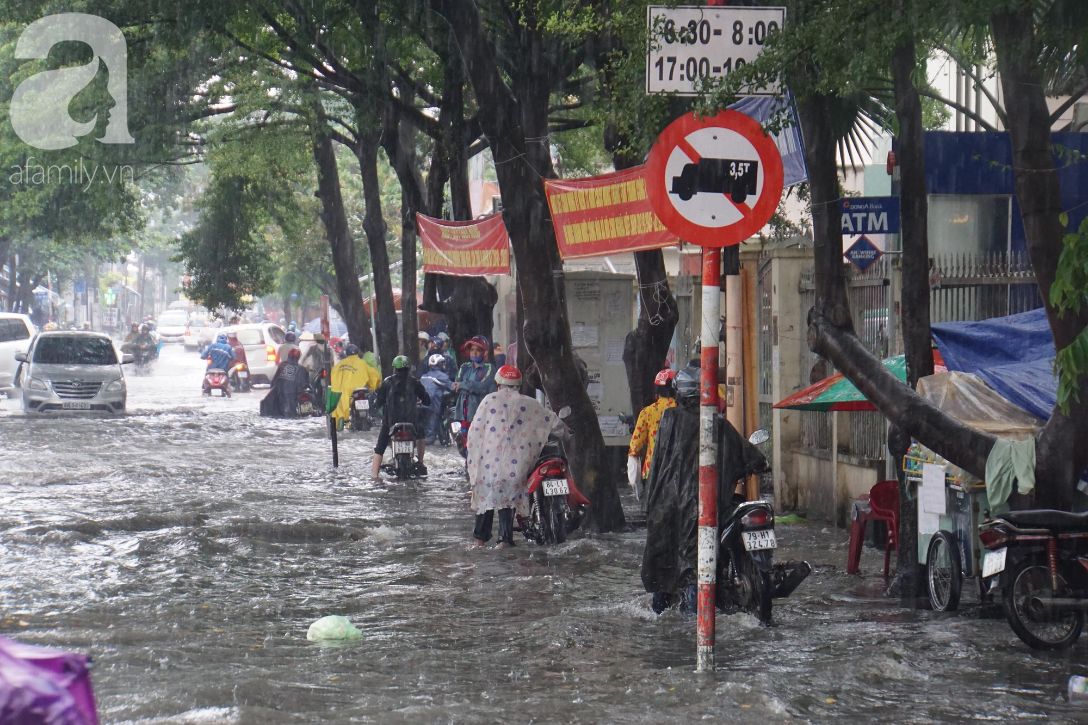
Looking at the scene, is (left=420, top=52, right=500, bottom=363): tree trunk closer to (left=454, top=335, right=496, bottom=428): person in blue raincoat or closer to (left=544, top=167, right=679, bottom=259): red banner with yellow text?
(left=454, top=335, right=496, bottom=428): person in blue raincoat

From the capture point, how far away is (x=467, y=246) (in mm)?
17141

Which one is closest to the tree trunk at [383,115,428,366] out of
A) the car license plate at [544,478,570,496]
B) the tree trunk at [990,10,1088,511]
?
the car license plate at [544,478,570,496]

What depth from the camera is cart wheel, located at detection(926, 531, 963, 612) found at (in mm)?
7930

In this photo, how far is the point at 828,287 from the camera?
Answer: 29.1 ft

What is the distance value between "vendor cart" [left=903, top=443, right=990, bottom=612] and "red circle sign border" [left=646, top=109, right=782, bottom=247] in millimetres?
2782

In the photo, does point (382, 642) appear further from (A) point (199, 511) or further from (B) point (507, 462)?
(A) point (199, 511)

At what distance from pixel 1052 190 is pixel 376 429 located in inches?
762

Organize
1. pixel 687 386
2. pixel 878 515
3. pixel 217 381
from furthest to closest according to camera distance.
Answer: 1. pixel 217 381
2. pixel 878 515
3. pixel 687 386

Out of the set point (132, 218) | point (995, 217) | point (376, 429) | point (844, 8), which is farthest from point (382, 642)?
point (132, 218)

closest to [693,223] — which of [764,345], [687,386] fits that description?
[687,386]

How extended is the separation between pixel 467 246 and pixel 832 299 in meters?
8.88

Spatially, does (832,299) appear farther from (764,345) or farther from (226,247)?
(226,247)

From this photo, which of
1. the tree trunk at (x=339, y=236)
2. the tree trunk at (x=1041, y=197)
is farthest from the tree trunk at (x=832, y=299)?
the tree trunk at (x=339, y=236)

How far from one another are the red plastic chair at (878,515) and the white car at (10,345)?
24.4m
